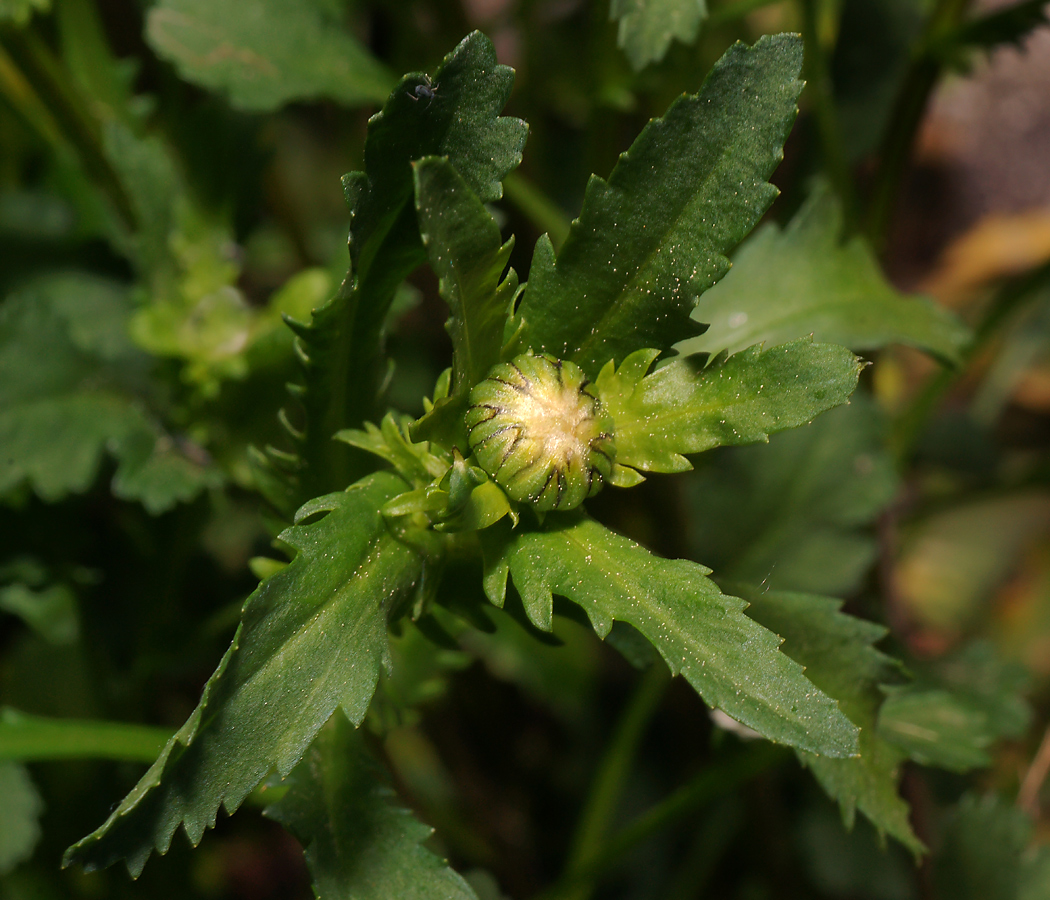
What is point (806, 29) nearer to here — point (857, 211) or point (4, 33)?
point (857, 211)

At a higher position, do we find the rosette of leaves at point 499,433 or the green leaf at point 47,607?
the rosette of leaves at point 499,433

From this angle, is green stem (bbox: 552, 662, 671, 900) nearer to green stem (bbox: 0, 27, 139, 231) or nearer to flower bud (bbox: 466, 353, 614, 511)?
flower bud (bbox: 466, 353, 614, 511)

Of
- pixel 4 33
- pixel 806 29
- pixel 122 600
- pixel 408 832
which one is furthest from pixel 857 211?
pixel 122 600

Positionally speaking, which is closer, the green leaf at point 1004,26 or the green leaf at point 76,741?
the green leaf at point 76,741

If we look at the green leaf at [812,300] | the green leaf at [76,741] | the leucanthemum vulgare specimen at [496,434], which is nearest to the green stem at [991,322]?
the green leaf at [812,300]

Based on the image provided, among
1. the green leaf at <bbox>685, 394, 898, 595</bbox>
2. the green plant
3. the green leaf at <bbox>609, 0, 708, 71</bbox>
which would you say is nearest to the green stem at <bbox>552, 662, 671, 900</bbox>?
the green plant

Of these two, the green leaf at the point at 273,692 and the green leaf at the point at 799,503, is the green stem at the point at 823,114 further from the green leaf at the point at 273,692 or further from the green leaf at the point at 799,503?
the green leaf at the point at 273,692

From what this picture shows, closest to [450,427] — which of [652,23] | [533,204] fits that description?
[652,23]
